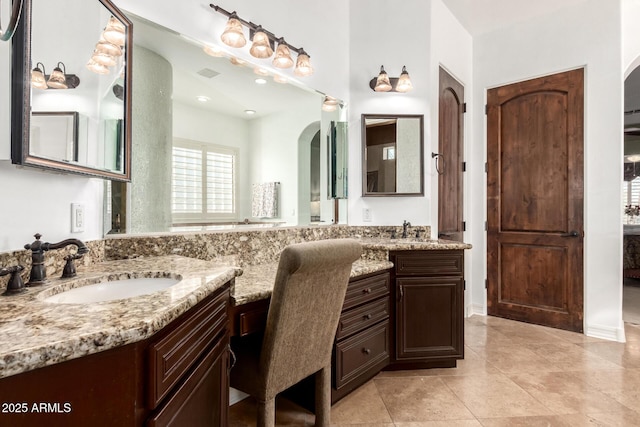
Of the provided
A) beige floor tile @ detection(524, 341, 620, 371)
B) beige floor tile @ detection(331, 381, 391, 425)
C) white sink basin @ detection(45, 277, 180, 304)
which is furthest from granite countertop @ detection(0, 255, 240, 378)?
beige floor tile @ detection(524, 341, 620, 371)

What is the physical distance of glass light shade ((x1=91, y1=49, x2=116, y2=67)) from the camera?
1.40 m

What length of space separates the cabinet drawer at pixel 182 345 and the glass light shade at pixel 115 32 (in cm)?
118

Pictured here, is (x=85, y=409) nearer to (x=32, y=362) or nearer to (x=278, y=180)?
(x=32, y=362)

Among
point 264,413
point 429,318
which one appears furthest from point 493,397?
point 264,413

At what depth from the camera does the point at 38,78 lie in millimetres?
1089

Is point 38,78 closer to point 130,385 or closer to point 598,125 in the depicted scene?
point 130,385

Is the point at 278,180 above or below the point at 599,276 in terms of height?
above

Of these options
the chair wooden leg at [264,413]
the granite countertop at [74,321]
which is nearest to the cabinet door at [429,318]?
the chair wooden leg at [264,413]

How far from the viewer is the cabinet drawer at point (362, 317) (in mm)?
1899

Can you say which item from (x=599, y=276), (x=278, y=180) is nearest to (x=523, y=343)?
(x=599, y=276)

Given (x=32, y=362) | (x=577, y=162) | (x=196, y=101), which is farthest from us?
(x=577, y=162)

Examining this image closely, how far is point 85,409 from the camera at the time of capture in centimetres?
64

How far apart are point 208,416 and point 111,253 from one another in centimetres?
87

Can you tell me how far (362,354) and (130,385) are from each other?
5.08 feet
